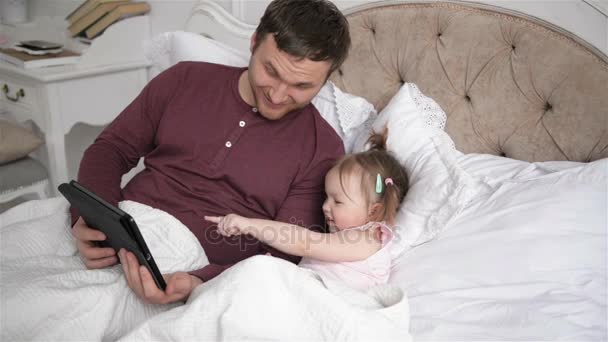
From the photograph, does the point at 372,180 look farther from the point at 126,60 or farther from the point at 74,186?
Result: the point at 126,60

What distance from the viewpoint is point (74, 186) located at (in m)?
0.97

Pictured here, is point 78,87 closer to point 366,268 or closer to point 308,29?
point 308,29

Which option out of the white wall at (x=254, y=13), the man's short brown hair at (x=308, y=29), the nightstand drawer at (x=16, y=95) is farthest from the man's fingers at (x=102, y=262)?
the nightstand drawer at (x=16, y=95)

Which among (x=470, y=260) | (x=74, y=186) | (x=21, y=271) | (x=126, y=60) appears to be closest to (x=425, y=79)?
(x=470, y=260)

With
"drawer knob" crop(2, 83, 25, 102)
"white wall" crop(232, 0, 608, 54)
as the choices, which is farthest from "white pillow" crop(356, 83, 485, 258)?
"drawer knob" crop(2, 83, 25, 102)

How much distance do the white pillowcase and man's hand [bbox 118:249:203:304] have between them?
690 millimetres

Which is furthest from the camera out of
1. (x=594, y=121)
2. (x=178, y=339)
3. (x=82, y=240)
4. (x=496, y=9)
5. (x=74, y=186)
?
(x=496, y=9)

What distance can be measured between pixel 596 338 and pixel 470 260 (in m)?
0.27

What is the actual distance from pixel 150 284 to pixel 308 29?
670mm

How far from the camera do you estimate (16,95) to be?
2.11 meters

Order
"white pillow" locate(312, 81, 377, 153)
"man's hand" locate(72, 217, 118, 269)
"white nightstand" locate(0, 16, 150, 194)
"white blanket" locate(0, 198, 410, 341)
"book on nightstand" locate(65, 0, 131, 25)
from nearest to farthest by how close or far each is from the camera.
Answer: "white blanket" locate(0, 198, 410, 341) → "man's hand" locate(72, 217, 118, 269) → "white pillow" locate(312, 81, 377, 153) → "white nightstand" locate(0, 16, 150, 194) → "book on nightstand" locate(65, 0, 131, 25)

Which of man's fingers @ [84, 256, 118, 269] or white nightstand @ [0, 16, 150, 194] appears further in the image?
white nightstand @ [0, 16, 150, 194]

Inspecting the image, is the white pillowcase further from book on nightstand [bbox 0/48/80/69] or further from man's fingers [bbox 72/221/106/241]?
man's fingers [bbox 72/221/106/241]

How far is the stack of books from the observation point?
217 cm
